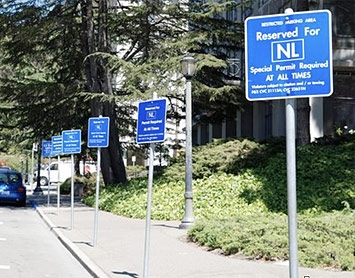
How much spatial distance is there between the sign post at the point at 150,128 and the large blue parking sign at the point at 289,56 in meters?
3.64

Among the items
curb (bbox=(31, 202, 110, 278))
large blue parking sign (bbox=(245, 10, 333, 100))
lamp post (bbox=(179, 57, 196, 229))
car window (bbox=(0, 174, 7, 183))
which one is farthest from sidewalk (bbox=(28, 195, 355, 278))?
car window (bbox=(0, 174, 7, 183))

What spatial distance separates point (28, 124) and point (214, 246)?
1866 cm

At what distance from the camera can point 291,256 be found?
5.23 meters

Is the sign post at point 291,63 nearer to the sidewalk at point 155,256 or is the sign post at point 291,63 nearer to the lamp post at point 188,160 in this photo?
the sidewalk at point 155,256

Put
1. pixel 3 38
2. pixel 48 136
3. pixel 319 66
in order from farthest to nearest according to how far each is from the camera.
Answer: pixel 48 136 < pixel 3 38 < pixel 319 66

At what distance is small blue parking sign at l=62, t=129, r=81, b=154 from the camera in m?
17.0

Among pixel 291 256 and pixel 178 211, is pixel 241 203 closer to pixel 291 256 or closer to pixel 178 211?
pixel 178 211

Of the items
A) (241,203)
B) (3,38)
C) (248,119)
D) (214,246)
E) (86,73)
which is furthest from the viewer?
(248,119)

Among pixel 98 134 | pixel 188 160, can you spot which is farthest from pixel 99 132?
pixel 188 160

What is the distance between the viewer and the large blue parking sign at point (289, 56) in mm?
5141

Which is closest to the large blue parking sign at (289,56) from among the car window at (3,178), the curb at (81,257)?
the curb at (81,257)

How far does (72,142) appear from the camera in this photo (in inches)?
674

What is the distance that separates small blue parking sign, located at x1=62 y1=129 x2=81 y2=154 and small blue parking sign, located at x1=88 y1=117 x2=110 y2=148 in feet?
9.67

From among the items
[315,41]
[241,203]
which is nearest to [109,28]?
[241,203]
